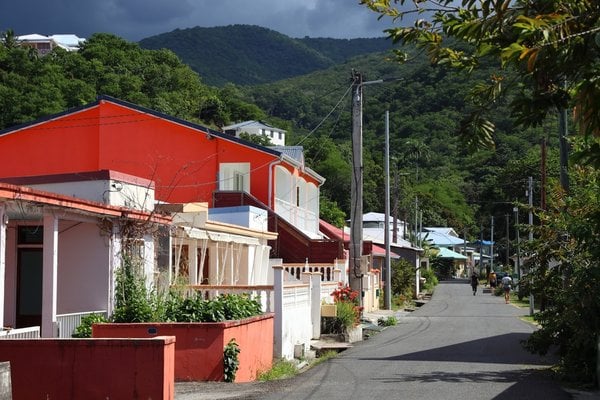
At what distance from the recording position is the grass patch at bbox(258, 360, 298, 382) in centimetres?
1683

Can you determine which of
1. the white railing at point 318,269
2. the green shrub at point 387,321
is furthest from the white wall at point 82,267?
the green shrub at point 387,321

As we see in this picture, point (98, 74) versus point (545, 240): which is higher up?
point (98, 74)

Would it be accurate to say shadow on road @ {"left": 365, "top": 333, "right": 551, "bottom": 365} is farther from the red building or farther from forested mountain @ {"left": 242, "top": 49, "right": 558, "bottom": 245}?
forested mountain @ {"left": 242, "top": 49, "right": 558, "bottom": 245}

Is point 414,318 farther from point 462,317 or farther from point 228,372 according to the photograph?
point 228,372

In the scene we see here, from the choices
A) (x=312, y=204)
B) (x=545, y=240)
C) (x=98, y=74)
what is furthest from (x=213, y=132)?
(x=98, y=74)

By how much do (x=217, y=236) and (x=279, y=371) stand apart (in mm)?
6444

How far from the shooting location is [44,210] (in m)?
Answer: 14.5

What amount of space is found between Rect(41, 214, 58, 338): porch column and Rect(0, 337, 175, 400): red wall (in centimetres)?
243

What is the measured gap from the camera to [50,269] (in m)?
14.6

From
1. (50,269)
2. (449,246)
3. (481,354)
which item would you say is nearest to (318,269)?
(481,354)

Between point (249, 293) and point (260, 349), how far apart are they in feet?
8.46

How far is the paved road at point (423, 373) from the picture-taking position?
14.0 m

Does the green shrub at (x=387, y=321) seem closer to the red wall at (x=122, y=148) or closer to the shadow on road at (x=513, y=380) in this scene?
the red wall at (x=122, y=148)

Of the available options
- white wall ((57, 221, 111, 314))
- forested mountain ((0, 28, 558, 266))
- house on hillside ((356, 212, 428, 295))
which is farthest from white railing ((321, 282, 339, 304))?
house on hillside ((356, 212, 428, 295))
